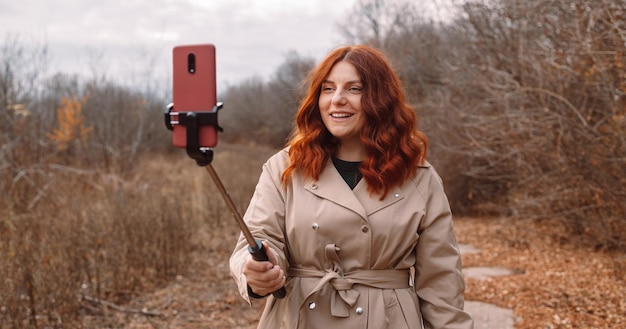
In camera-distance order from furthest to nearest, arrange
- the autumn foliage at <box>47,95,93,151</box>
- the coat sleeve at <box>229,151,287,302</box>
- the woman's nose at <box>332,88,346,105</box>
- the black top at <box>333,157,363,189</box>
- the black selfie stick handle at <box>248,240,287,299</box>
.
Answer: the autumn foliage at <box>47,95,93,151</box>
the black top at <box>333,157,363,189</box>
the woman's nose at <box>332,88,346,105</box>
the coat sleeve at <box>229,151,287,302</box>
the black selfie stick handle at <box>248,240,287,299</box>

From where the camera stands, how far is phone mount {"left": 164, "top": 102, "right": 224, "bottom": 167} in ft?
5.11

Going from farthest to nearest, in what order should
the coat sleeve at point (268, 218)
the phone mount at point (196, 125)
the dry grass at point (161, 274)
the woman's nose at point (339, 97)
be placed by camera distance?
the dry grass at point (161, 274)
the woman's nose at point (339, 97)
the coat sleeve at point (268, 218)
the phone mount at point (196, 125)

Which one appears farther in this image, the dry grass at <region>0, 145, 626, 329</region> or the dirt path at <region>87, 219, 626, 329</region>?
the dirt path at <region>87, 219, 626, 329</region>

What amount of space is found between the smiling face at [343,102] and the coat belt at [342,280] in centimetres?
49

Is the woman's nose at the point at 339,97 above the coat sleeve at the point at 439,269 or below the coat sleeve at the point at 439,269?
above

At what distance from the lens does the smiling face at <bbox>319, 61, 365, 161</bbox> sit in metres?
2.50

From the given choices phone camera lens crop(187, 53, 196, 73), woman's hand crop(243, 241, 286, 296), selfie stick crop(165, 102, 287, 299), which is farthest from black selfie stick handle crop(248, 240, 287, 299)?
phone camera lens crop(187, 53, 196, 73)

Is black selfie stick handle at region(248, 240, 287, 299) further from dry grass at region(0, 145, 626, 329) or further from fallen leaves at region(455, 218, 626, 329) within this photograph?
fallen leaves at region(455, 218, 626, 329)

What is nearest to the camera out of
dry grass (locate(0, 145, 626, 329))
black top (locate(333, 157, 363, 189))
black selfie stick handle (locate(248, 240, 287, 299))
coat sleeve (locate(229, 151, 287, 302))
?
black selfie stick handle (locate(248, 240, 287, 299))

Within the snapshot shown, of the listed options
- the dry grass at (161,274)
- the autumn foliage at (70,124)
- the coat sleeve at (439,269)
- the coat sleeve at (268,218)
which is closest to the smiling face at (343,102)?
the coat sleeve at (268,218)

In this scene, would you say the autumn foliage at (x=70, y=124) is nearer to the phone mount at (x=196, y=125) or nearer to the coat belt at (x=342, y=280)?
the coat belt at (x=342, y=280)

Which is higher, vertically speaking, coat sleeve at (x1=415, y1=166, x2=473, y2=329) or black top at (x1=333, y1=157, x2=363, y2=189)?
black top at (x1=333, y1=157, x2=363, y2=189)

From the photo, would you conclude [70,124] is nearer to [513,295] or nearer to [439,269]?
[513,295]

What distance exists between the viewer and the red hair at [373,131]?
250cm
